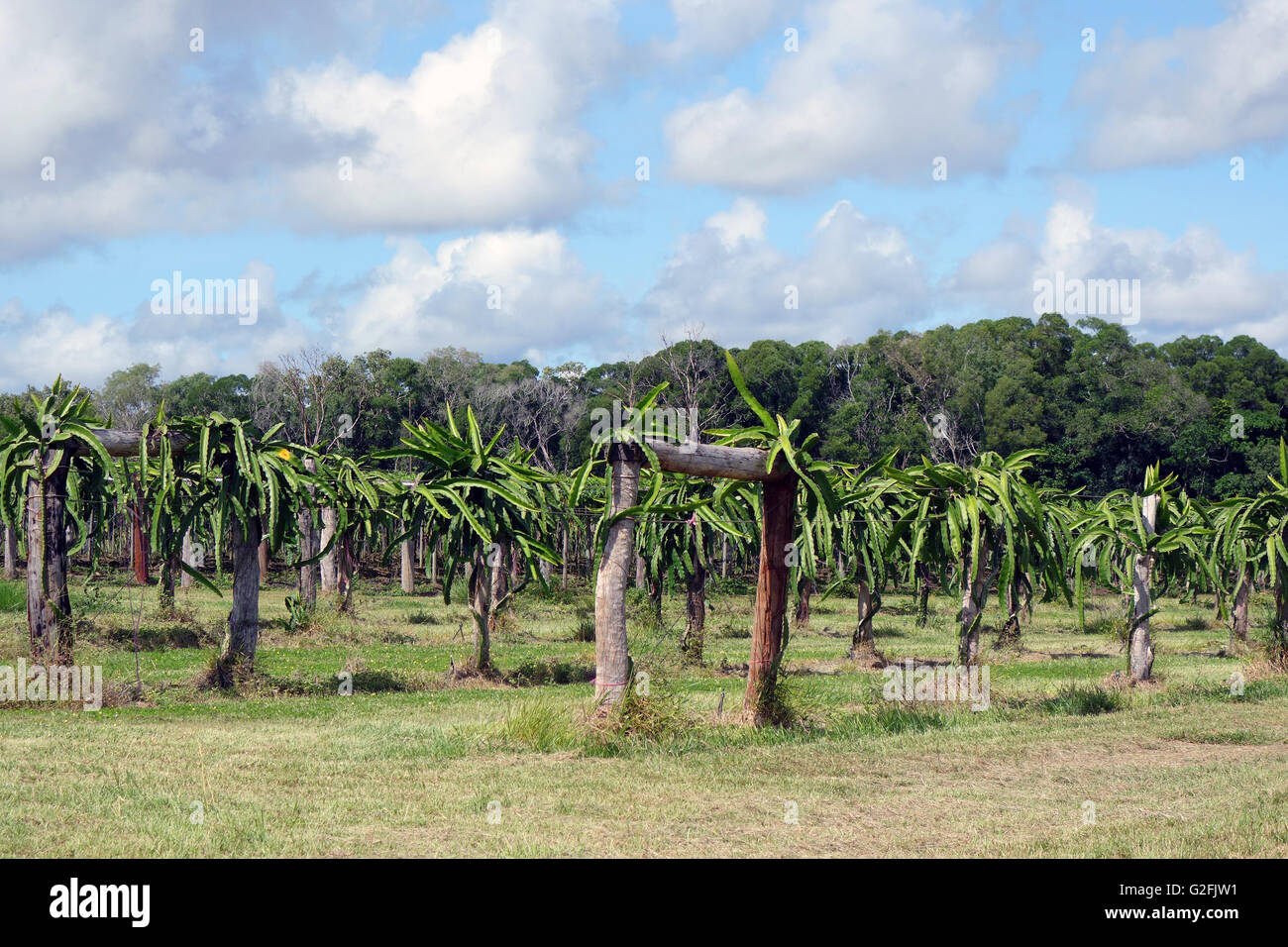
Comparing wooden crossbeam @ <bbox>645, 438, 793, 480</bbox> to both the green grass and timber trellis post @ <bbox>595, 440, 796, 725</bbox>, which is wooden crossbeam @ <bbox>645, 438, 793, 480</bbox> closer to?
timber trellis post @ <bbox>595, 440, 796, 725</bbox>

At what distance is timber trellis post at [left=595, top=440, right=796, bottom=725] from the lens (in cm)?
1237

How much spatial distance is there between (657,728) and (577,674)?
7.38 m

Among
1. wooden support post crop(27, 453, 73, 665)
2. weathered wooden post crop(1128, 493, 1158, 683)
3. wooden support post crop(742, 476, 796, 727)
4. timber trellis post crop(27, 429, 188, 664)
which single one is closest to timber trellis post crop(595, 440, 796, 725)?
wooden support post crop(742, 476, 796, 727)

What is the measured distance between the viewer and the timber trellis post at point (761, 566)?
1237 centimetres

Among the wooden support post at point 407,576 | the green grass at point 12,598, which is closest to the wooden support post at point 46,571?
the green grass at point 12,598

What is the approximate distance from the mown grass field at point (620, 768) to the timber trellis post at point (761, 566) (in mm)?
502

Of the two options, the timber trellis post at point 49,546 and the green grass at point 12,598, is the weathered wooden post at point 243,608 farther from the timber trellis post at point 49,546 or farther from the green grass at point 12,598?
the green grass at point 12,598

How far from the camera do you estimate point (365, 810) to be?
29.2 feet

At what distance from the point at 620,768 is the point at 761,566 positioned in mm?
3330

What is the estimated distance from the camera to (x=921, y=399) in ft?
185

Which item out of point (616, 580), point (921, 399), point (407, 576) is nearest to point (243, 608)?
point (616, 580)

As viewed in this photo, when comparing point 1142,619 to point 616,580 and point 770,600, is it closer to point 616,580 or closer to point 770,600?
point 770,600
